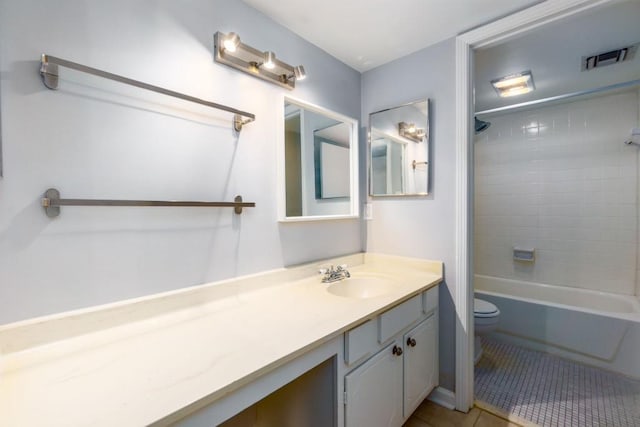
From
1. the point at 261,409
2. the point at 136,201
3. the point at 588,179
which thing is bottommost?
the point at 261,409

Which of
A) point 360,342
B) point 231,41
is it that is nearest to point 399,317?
point 360,342

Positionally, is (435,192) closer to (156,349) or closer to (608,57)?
(608,57)

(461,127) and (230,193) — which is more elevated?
(461,127)

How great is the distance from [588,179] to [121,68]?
3.40m

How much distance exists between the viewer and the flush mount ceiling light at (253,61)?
1.20 metres

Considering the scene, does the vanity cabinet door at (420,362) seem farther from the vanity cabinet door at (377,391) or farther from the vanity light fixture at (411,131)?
the vanity light fixture at (411,131)

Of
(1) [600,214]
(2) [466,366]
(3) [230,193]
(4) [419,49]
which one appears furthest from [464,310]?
(1) [600,214]

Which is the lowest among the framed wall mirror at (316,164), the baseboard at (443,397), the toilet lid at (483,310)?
the baseboard at (443,397)

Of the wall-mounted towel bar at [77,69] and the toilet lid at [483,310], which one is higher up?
the wall-mounted towel bar at [77,69]

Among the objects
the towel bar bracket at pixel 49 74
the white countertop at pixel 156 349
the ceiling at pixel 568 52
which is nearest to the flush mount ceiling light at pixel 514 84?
the ceiling at pixel 568 52

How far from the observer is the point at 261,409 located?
1.34 metres

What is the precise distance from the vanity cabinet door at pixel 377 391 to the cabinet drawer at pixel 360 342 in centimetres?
6

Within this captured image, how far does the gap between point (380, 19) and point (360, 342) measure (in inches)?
61.8

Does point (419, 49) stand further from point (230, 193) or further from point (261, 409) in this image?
point (261, 409)
